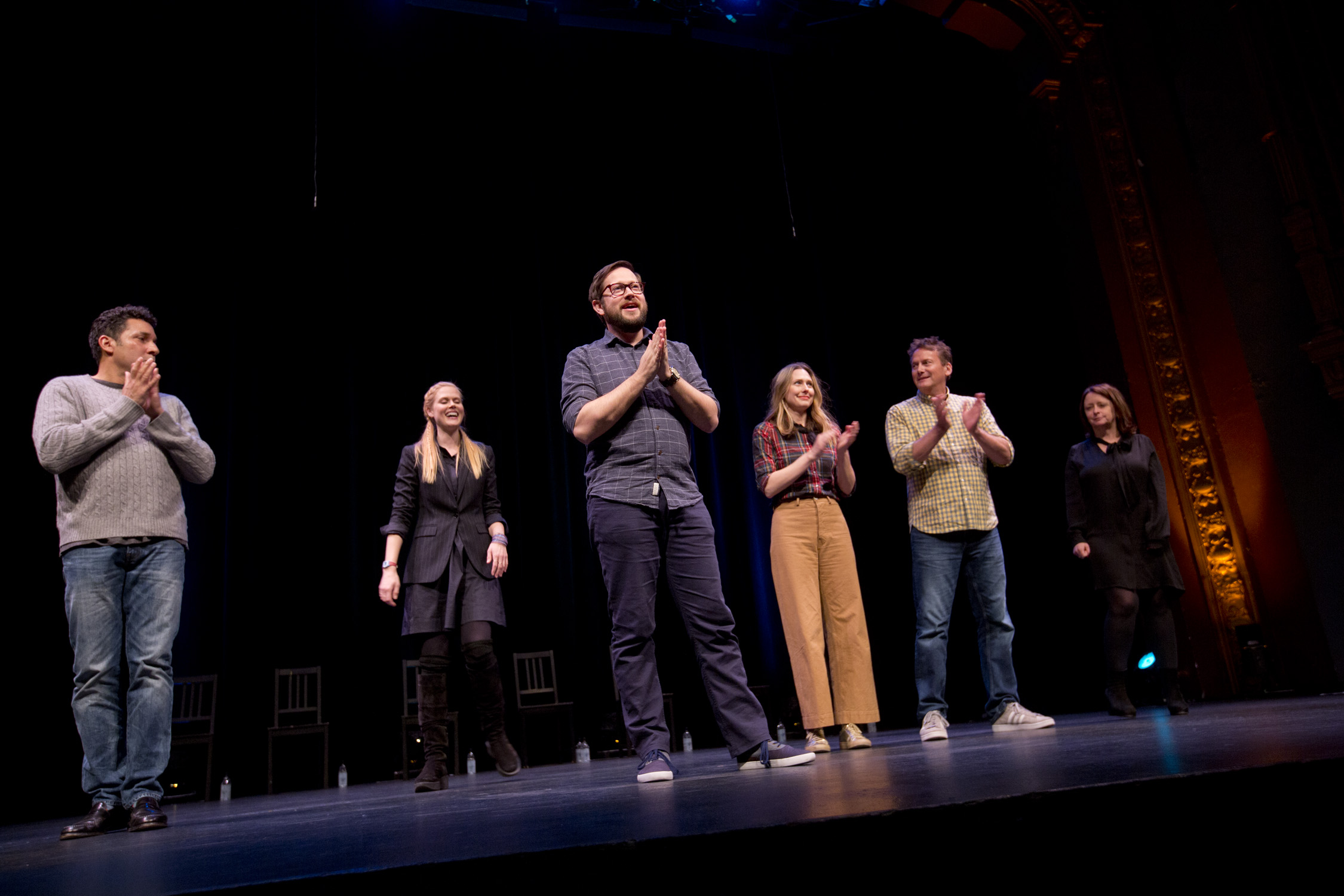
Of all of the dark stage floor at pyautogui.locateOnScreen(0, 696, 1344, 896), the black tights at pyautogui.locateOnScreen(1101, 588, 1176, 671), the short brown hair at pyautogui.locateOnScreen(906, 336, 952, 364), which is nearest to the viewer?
the dark stage floor at pyautogui.locateOnScreen(0, 696, 1344, 896)

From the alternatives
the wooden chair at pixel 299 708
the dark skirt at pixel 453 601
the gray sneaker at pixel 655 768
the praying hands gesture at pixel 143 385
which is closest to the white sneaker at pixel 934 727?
the gray sneaker at pixel 655 768

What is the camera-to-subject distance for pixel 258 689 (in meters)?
5.39

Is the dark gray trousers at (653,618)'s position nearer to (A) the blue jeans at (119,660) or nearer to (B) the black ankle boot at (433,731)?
(B) the black ankle boot at (433,731)

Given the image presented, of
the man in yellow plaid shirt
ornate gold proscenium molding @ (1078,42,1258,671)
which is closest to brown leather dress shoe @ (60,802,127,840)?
the man in yellow plaid shirt

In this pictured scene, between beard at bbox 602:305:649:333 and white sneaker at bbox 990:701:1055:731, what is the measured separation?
1.97 m

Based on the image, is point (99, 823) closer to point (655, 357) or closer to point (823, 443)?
point (655, 357)

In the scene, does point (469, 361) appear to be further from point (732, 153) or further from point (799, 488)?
point (799, 488)

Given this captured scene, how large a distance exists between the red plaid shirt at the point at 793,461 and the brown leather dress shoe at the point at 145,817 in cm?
203

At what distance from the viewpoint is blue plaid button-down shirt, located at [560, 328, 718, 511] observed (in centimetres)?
229

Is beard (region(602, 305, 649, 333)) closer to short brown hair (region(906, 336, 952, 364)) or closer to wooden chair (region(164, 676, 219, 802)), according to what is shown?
short brown hair (region(906, 336, 952, 364))

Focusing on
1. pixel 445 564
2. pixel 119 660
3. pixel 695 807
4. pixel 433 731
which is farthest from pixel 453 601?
pixel 695 807

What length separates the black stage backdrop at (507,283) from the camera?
5.45 metres

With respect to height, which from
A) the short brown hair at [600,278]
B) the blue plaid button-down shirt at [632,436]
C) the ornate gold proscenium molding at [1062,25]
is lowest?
the blue plaid button-down shirt at [632,436]

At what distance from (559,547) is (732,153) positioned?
366 cm
